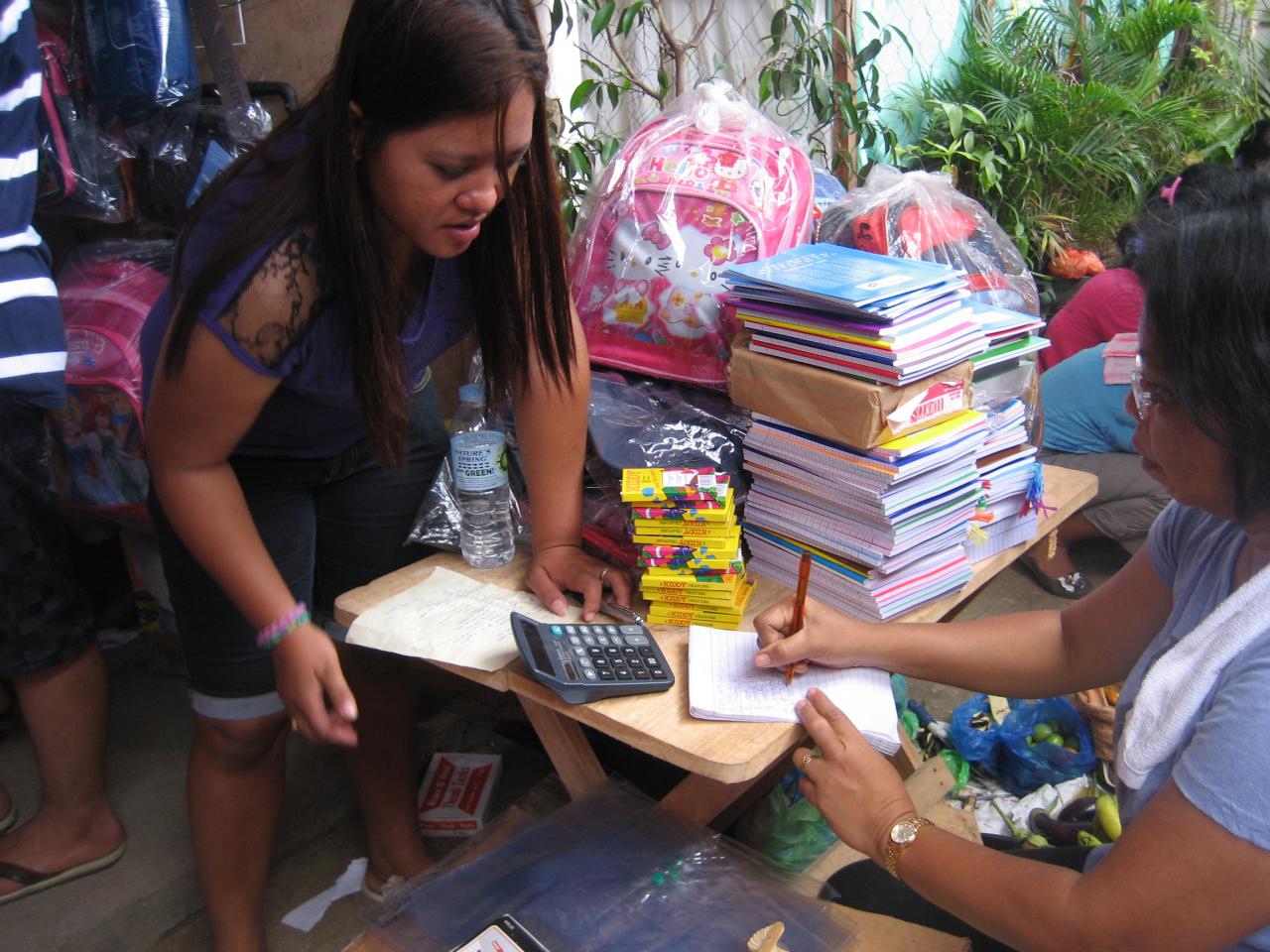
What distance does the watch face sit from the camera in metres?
1.13

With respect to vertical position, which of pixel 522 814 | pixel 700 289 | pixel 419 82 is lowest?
pixel 522 814

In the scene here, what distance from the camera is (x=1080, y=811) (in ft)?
6.69

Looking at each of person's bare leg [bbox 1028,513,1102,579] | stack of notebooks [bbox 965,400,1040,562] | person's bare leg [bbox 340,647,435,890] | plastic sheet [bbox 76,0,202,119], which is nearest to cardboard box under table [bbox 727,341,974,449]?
stack of notebooks [bbox 965,400,1040,562]

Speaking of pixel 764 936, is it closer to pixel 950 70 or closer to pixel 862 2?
pixel 862 2

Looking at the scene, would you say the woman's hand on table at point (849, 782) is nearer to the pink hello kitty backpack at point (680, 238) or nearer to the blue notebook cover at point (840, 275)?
the blue notebook cover at point (840, 275)

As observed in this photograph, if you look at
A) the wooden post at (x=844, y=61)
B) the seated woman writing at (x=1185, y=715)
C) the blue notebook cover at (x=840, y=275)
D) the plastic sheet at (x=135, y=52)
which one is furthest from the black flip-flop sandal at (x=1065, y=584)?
the plastic sheet at (x=135, y=52)

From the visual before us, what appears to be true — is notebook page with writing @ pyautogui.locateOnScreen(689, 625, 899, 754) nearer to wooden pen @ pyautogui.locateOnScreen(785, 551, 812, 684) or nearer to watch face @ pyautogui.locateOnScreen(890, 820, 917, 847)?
wooden pen @ pyautogui.locateOnScreen(785, 551, 812, 684)

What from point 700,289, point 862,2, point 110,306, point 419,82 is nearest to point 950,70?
point 862,2

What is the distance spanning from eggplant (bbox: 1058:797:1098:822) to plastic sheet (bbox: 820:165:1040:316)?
3.28 ft

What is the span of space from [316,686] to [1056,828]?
150 cm

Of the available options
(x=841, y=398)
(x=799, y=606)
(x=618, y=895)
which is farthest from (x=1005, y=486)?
(x=618, y=895)

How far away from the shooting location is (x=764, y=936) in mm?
1136

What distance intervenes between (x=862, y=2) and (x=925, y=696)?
3.02m

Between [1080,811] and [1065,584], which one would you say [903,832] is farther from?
[1065,584]
